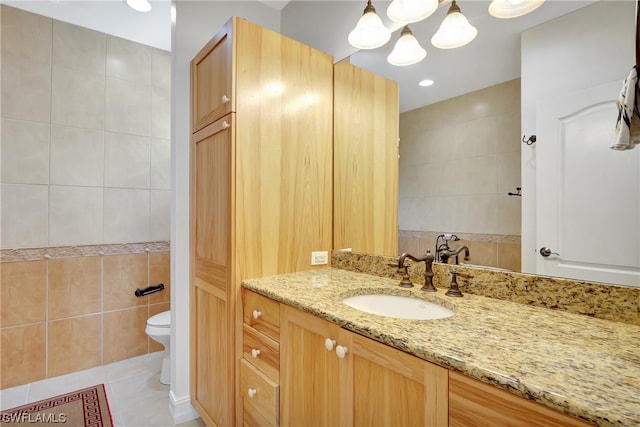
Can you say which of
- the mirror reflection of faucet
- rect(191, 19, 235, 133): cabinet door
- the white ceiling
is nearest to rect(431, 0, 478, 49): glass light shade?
the white ceiling

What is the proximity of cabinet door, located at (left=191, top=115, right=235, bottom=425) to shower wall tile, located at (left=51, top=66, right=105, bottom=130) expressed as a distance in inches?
48.1

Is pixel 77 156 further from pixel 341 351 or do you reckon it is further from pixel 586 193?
pixel 586 193

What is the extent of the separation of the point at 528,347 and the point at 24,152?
2975mm

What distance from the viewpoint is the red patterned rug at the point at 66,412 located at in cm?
170

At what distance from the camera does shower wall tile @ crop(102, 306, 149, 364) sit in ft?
7.79

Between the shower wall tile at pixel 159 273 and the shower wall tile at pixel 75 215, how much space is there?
1.38ft

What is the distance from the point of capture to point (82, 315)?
228 cm

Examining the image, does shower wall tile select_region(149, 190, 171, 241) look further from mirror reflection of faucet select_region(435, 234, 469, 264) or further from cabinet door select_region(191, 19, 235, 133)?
mirror reflection of faucet select_region(435, 234, 469, 264)

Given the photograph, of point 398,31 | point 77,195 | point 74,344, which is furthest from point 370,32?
point 74,344

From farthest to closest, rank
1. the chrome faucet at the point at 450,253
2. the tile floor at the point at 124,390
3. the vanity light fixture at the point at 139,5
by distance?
the vanity light fixture at the point at 139,5
the tile floor at the point at 124,390
the chrome faucet at the point at 450,253

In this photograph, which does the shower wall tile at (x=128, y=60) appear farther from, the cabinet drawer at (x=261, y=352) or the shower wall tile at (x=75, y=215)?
the cabinet drawer at (x=261, y=352)

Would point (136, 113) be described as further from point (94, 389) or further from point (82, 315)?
point (94, 389)

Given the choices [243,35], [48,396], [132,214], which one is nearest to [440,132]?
[243,35]

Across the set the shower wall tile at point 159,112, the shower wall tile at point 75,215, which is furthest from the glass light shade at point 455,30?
the shower wall tile at point 75,215
